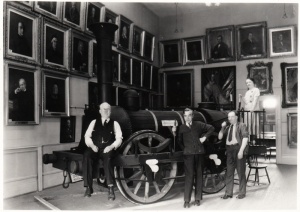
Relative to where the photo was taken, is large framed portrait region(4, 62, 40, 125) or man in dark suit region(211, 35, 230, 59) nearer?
large framed portrait region(4, 62, 40, 125)

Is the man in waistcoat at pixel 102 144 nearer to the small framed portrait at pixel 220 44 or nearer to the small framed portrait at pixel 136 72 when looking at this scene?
the small framed portrait at pixel 136 72

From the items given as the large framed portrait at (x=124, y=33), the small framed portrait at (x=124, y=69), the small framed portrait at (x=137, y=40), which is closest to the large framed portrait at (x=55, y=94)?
the small framed portrait at (x=124, y=69)

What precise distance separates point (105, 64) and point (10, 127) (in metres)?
2.01

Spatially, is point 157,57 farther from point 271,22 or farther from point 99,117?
point 99,117

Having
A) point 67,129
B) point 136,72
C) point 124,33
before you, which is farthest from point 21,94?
point 136,72

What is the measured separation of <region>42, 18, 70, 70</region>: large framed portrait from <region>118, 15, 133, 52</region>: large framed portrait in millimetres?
2194

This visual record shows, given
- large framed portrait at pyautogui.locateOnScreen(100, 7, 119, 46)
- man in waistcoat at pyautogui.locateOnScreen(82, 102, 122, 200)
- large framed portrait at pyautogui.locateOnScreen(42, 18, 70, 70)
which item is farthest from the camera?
large framed portrait at pyautogui.locateOnScreen(100, 7, 119, 46)

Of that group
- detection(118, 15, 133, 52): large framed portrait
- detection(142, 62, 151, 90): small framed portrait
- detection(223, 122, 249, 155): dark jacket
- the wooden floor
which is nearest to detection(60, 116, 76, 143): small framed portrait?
the wooden floor

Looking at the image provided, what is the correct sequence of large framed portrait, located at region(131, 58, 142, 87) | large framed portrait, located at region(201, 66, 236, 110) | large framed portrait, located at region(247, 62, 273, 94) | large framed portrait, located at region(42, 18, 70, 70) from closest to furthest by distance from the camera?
large framed portrait, located at region(42, 18, 70, 70)
large framed portrait, located at region(131, 58, 142, 87)
large framed portrait, located at region(247, 62, 273, 94)
large framed portrait, located at region(201, 66, 236, 110)

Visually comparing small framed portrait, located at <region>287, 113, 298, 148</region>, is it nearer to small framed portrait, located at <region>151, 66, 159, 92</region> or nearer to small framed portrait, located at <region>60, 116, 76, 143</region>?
small framed portrait, located at <region>151, 66, 159, 92</region>

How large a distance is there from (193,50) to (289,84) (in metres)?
3.34

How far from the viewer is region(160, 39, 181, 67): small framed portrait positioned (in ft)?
37.2

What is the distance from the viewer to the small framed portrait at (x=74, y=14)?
6.81 meters

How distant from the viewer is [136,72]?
9805 mm
